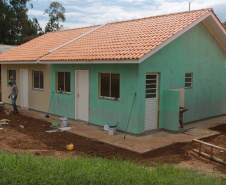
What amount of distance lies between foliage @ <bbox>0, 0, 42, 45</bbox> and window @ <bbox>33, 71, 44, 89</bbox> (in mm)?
34653

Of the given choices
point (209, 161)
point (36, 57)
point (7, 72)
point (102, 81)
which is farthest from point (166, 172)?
point (7, 72)

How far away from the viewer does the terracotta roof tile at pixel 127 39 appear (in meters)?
10.4

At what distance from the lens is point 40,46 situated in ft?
56.2

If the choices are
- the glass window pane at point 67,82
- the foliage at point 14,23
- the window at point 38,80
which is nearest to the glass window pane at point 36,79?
the window at point 38,80

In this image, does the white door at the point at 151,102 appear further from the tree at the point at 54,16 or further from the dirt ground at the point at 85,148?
the tree at the point at 54,16

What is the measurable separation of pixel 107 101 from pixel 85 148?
289 cm

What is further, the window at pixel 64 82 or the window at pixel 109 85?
the window at pixel 64 82

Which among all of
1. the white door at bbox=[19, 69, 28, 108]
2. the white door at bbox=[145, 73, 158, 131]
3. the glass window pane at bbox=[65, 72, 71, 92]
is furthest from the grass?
the white door at bbox=[19, 69, 28, 108]

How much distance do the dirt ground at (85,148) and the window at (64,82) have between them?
2735mm

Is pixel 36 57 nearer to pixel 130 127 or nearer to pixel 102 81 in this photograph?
pixel 102 81

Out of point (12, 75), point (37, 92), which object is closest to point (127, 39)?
point (37, 92)

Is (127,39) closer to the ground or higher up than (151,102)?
higher up

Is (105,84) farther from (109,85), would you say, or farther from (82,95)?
(82,95)

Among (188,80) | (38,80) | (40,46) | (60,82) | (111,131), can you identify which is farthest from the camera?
(40,46)
